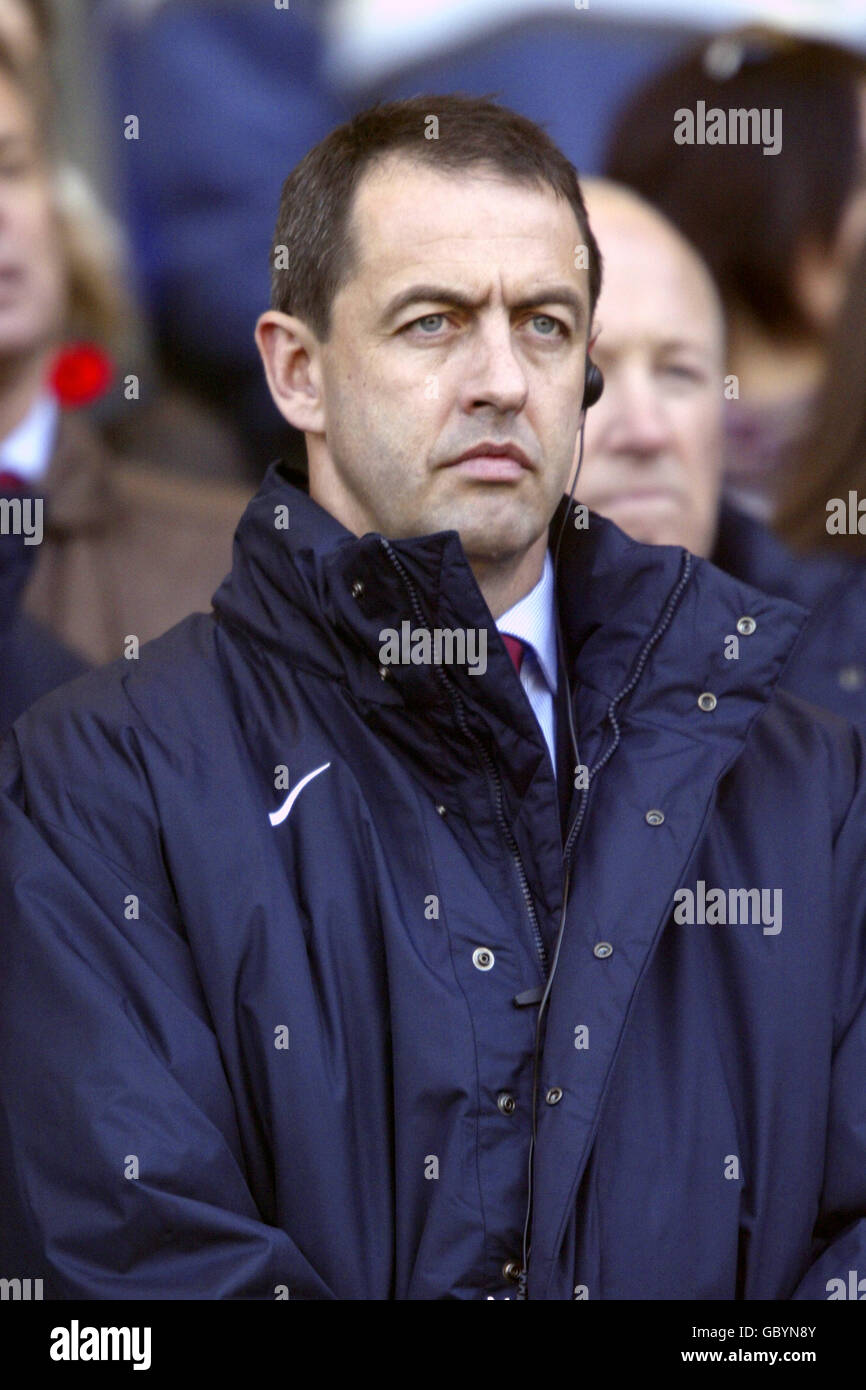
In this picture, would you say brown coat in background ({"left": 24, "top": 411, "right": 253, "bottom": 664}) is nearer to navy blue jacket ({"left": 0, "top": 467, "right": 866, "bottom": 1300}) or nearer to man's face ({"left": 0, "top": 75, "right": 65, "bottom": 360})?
man's face ({"left": 0, "top": 75, "right": 65, "bottom": 360})

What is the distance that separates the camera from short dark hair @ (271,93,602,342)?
2.31 meters

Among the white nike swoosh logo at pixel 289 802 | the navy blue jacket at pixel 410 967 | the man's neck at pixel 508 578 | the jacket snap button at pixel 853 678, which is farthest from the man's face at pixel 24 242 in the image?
the jacket snap button at pixel 853 678

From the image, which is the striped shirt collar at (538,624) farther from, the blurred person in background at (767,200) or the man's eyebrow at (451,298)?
the blurred person in background at (767,200)

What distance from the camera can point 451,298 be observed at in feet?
7.41

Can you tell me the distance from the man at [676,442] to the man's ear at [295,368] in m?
0.75

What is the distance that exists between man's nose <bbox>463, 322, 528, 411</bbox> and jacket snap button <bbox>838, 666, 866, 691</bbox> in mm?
1234

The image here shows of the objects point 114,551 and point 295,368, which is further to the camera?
point 114,551

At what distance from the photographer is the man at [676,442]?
3.13 metres

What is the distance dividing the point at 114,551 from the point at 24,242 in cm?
52

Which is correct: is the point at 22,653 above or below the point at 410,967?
above

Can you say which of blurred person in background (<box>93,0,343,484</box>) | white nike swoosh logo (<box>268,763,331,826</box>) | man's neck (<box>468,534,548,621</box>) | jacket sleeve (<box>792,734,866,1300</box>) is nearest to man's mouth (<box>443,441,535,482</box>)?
man's neck (<box>468,534,548,621</box>)

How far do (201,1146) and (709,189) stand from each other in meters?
2.18

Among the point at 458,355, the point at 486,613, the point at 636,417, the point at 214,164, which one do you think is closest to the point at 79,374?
the point at 214,164

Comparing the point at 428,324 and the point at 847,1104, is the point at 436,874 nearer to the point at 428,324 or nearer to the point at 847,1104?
the point at 847,1104
